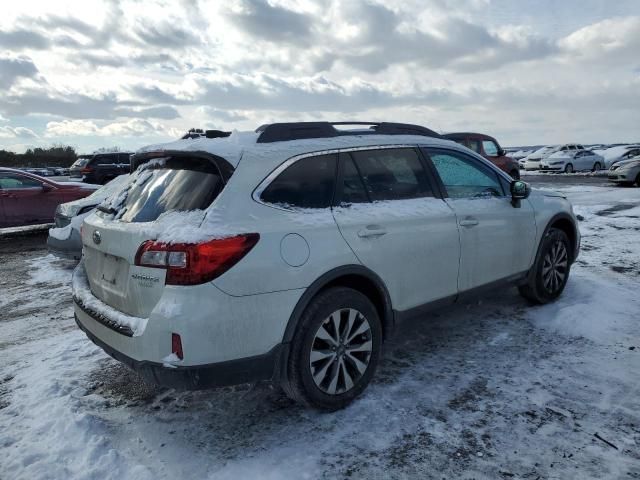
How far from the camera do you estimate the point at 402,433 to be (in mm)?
2895

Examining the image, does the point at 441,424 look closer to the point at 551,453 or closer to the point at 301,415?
the point at 551,453

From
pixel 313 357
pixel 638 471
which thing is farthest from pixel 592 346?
pixel 313 357

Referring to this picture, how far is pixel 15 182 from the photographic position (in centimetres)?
1041

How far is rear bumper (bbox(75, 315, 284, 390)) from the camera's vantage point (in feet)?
8.55

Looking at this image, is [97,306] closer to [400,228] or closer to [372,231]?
[372,231]

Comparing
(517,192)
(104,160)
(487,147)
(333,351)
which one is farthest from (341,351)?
(104,160)

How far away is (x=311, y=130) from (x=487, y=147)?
13.6m

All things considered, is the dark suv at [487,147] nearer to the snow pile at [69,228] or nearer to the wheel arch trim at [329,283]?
the snow pile at [69,228]

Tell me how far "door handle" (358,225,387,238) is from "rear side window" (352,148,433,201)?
0.78 feet

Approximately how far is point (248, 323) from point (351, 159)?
1362 millimetres

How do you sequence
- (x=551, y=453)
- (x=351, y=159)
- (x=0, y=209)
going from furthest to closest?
(x=0, y=209) → (x=351, y=159) → (x=551, y=453)

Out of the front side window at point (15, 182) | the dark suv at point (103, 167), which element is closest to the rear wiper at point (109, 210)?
the front side window at point (15, 182)

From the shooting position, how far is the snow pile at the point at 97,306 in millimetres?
2724

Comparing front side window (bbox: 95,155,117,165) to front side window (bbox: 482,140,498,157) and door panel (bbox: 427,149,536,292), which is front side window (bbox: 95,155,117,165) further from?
door panel (bbox: 427,149,536,292)
